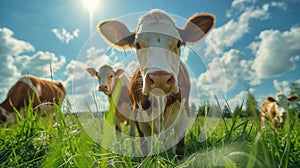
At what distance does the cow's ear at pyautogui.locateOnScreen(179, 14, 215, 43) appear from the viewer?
2.93 meters

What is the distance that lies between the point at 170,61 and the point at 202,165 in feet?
4.40

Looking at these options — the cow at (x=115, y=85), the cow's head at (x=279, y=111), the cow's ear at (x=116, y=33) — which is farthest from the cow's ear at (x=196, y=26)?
the cow's head at (x=279, y=111)

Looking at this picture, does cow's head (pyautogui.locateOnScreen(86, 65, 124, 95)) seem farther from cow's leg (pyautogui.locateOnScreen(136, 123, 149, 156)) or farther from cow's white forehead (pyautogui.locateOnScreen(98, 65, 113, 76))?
cow's leg (pyautogui.locateOnScreen(136, 123, 149, 156))

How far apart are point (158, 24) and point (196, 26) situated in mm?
561

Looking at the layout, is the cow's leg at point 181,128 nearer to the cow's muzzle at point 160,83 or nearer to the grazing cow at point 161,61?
the grazing cow at point 161,61

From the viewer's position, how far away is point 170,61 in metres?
2.37

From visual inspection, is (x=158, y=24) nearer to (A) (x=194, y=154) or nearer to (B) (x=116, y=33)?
(B) (x=116, y=33)

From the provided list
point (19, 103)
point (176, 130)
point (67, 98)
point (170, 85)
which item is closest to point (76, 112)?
point (67, 98)

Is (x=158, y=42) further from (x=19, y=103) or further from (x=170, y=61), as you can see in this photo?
(x=19, y=103)

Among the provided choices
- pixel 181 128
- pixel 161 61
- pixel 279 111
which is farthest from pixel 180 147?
pixel 279 111

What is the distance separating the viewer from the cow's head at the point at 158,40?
6.86 feet

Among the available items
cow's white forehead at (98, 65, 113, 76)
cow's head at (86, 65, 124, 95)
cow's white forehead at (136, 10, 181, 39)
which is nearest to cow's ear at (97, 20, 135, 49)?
cow's white forehead at (136, 10, 181, 39)

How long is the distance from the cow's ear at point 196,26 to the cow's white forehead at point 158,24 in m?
0.20

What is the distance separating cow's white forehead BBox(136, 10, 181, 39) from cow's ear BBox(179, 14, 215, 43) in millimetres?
199
